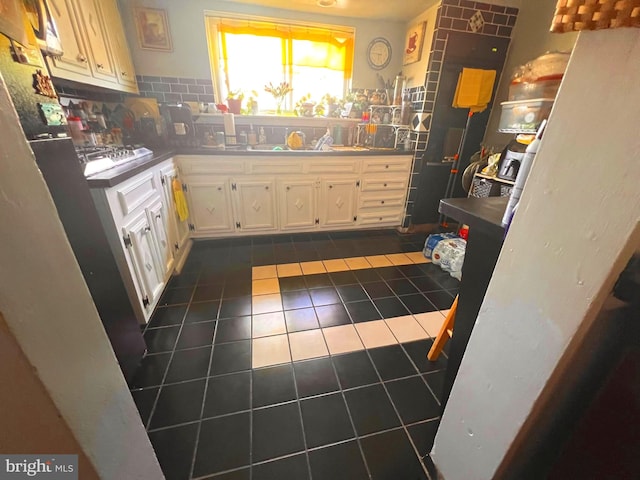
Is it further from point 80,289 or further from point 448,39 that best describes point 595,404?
point 448,39

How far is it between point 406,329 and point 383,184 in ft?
5.28

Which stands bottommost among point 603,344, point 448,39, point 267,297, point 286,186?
point 267,297

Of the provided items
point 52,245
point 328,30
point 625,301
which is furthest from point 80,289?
point 328,30

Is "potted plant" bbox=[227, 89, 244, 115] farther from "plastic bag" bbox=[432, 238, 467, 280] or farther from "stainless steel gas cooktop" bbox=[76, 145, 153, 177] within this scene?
"plastic bag" bbox=[432, 238, 467, 280]

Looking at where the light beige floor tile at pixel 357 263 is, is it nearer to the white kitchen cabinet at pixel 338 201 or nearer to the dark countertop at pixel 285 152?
the white kitchen cabinet at pixel 338 201

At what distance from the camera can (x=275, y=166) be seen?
2359mm

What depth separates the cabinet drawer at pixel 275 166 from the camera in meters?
2.31

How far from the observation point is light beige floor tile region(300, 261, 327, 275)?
2.16m

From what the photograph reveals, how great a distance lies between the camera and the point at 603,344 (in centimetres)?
49

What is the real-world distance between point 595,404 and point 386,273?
165 cm

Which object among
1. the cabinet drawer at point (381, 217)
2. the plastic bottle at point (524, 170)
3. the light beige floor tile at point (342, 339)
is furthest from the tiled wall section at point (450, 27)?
the plastic bottle at point (524, 170)

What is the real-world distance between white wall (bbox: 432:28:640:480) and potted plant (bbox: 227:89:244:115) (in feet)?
8.92

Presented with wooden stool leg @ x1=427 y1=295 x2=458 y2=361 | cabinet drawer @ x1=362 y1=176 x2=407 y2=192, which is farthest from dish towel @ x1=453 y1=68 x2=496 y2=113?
wooden stool leg @ x1=427 y1=295 x2=458 y2=361

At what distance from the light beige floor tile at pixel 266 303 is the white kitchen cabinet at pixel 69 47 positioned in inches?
66.2
